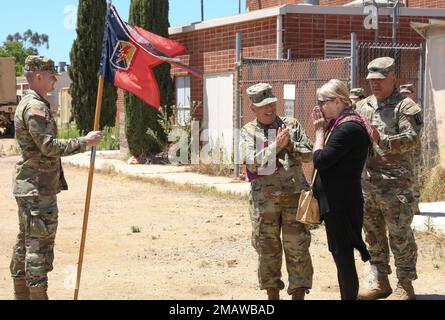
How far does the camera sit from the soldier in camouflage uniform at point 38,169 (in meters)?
5.70

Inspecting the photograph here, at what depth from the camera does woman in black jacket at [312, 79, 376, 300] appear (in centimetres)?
509

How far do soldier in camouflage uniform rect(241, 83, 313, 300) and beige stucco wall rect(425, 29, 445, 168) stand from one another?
712cm

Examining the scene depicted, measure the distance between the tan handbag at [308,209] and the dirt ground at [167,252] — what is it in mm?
1457

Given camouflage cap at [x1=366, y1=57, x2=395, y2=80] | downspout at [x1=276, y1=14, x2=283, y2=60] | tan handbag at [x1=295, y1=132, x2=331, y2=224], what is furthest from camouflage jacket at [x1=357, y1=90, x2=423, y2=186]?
downspout at [x1=276, y1=14, x2=283, y2=60]

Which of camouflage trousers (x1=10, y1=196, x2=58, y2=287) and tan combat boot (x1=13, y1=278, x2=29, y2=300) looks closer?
camouflage trousers (x1=10, y1=196, x2=58, y2=287)

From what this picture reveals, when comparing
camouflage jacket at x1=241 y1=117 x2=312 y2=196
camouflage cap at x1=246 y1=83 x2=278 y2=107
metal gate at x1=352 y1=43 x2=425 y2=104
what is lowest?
camouflage jacket at x1=241 y1=117 x2=312 y2=196

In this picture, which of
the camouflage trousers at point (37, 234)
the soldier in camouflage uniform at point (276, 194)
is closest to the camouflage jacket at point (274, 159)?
the soldier in camouflage uniform at point (276, 194)

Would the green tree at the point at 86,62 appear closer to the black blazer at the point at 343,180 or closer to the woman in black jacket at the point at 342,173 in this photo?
the woman in black jacket at the point at 342,173

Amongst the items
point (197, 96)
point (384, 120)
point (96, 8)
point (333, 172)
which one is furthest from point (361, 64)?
point (96, 8)

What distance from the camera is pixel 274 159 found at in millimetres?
5656

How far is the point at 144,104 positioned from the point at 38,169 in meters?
13.2

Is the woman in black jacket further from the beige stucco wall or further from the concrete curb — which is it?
the beige stucco wall

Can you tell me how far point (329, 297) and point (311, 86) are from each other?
6.41 metres

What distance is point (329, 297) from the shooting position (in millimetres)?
6578
